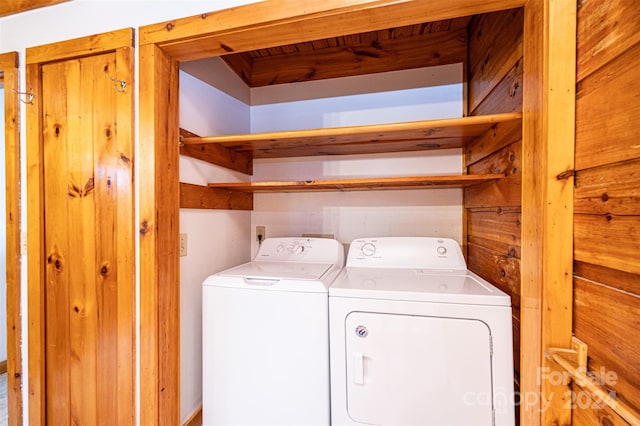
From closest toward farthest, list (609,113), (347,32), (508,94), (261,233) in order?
1. (609,113)
2. (347,32)
3. (508,94)
4. (261,233)

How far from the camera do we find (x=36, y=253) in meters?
1.27

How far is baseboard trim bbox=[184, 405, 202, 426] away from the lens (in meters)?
1.41

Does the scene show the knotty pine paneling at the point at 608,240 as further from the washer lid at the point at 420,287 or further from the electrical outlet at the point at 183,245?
the electrical outlet at the point at 183,245

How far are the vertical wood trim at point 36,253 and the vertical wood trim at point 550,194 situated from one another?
6.86 ft

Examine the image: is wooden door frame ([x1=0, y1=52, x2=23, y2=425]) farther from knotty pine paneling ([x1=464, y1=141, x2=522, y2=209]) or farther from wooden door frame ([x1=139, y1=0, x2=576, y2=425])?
knotty pine paneling ([x1=464, y1=141, x2=522, y2=209])

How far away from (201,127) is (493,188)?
5.44 ft

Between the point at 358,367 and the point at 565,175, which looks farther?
the point at 358,367

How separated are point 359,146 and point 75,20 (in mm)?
1554

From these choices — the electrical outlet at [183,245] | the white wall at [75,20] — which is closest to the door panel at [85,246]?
the white wall at [75,20]

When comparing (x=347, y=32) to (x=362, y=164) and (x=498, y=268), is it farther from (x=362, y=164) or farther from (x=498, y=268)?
(x=498, y=268)

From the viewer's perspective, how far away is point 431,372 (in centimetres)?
110

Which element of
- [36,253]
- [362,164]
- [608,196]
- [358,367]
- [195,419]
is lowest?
[195,419]

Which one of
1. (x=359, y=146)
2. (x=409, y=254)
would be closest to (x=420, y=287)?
(x=409, y=254)

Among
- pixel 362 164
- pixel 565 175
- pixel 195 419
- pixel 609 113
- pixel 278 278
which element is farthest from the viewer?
pixel 362 164
